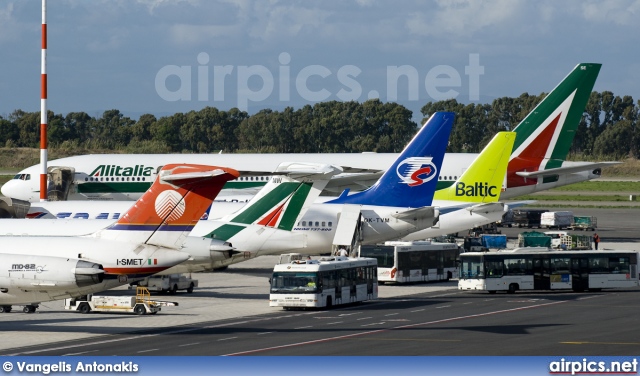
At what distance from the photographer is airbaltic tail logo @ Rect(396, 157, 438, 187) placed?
72750mm

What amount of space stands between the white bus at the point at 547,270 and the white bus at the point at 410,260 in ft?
16.8

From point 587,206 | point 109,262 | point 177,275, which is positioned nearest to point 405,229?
point 177,275

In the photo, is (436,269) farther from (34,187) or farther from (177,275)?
(34,187)

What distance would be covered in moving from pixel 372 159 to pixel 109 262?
189 ft

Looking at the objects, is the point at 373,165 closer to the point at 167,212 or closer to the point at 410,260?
the point at 410,260

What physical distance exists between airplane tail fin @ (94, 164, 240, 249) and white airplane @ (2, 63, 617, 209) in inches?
1976

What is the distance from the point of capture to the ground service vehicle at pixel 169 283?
63.5 m

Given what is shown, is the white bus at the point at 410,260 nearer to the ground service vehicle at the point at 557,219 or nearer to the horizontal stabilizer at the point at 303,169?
the horizontal stabilizer at the point at 303,169

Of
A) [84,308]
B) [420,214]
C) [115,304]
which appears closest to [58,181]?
[420,214]

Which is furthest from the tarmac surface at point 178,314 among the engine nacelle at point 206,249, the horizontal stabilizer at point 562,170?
the horizontal stabilizer at point 562,170

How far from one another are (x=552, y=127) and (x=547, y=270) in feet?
101

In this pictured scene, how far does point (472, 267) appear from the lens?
66.2 m

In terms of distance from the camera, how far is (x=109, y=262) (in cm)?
4503

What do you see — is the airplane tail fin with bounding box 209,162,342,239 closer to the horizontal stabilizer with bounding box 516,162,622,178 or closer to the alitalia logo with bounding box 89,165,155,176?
the horizontal stabilizer with bounding box 516,162,622,178
